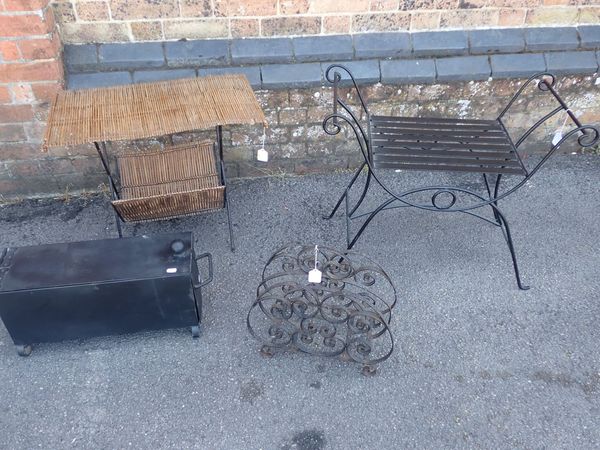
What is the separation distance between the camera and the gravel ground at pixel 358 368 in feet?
7.54

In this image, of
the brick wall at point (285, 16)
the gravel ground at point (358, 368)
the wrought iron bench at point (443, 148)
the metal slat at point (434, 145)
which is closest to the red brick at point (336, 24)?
the brick wall at point (285, 16)

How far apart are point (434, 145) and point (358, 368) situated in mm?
1335

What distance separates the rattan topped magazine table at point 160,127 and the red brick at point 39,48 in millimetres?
377

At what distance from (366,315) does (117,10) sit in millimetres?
2431

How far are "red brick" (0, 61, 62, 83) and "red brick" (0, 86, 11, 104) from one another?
0.05m

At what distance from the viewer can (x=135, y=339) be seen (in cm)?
268

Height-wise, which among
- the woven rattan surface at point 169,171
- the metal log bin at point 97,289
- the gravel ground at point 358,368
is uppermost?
the woven rattan surface at point 169,171

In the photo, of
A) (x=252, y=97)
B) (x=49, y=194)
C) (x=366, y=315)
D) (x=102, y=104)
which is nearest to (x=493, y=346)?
(x=366, y=315)

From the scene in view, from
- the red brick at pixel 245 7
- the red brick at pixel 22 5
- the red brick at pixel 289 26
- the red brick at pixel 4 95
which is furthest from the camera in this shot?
the red brick at pixel 289 26

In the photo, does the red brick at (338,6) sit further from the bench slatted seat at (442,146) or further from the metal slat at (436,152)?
the metal slat at (436,152)

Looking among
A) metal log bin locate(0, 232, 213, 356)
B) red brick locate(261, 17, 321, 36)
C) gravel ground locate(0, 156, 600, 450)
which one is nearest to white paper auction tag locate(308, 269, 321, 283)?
gravel ground locate(0, 156, 600, 450)

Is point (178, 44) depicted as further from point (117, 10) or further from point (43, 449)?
point (43, 449)

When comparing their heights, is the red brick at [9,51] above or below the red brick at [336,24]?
below

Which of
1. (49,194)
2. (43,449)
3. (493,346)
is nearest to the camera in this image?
(43,449)
